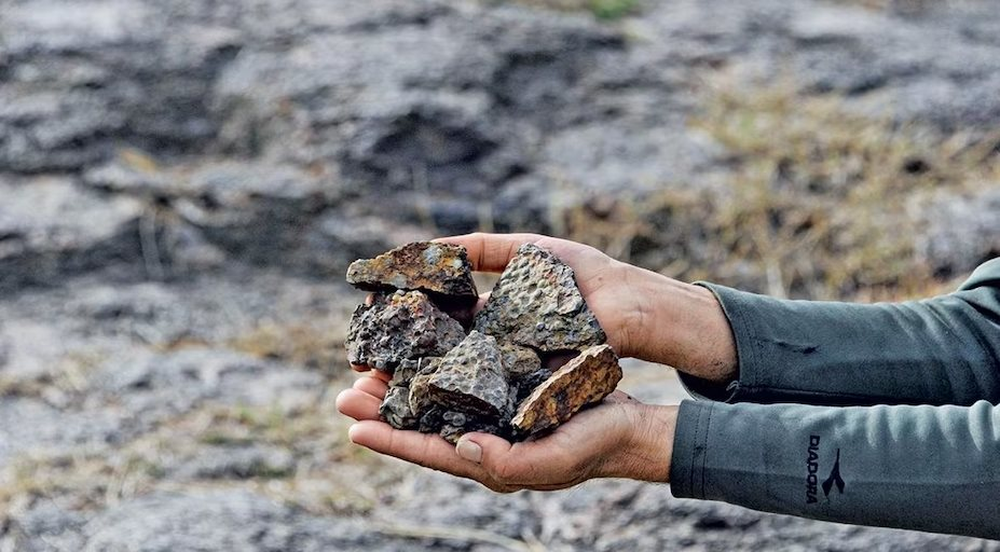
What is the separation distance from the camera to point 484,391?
1806 millimetres

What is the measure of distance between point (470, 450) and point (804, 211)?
2.47m

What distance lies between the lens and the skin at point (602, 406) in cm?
176

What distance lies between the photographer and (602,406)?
1.85 m

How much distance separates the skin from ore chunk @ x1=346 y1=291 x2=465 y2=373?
0.17 ft

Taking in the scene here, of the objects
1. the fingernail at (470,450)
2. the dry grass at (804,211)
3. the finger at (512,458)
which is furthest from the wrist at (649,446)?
the dry grass at (804,211)

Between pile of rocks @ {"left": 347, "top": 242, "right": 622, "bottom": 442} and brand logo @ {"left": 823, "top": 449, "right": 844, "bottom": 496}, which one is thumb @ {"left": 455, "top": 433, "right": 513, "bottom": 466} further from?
brand logo @ {"left": 823, "top": 449, "right": 844, "bottom": 496}

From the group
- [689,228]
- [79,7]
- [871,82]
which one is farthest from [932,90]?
[79,7]

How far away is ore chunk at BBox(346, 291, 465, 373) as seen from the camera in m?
1.97

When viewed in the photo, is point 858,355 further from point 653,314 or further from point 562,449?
point 562,449

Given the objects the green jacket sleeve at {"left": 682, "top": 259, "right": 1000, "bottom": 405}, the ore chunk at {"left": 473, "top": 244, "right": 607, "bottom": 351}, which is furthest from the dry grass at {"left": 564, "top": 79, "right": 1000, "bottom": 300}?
the ore chunk at {"left": 473, "top": 244, "right": 607, "bottom": 351}

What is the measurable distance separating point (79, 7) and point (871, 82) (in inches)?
124

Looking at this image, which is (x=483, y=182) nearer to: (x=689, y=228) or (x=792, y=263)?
(x=689, y=228)

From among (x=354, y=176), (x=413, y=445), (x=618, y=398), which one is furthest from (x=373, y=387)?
(x=354, y=176)

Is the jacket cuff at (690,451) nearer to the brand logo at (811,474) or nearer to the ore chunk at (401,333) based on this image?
the brand logo at (811,474)
